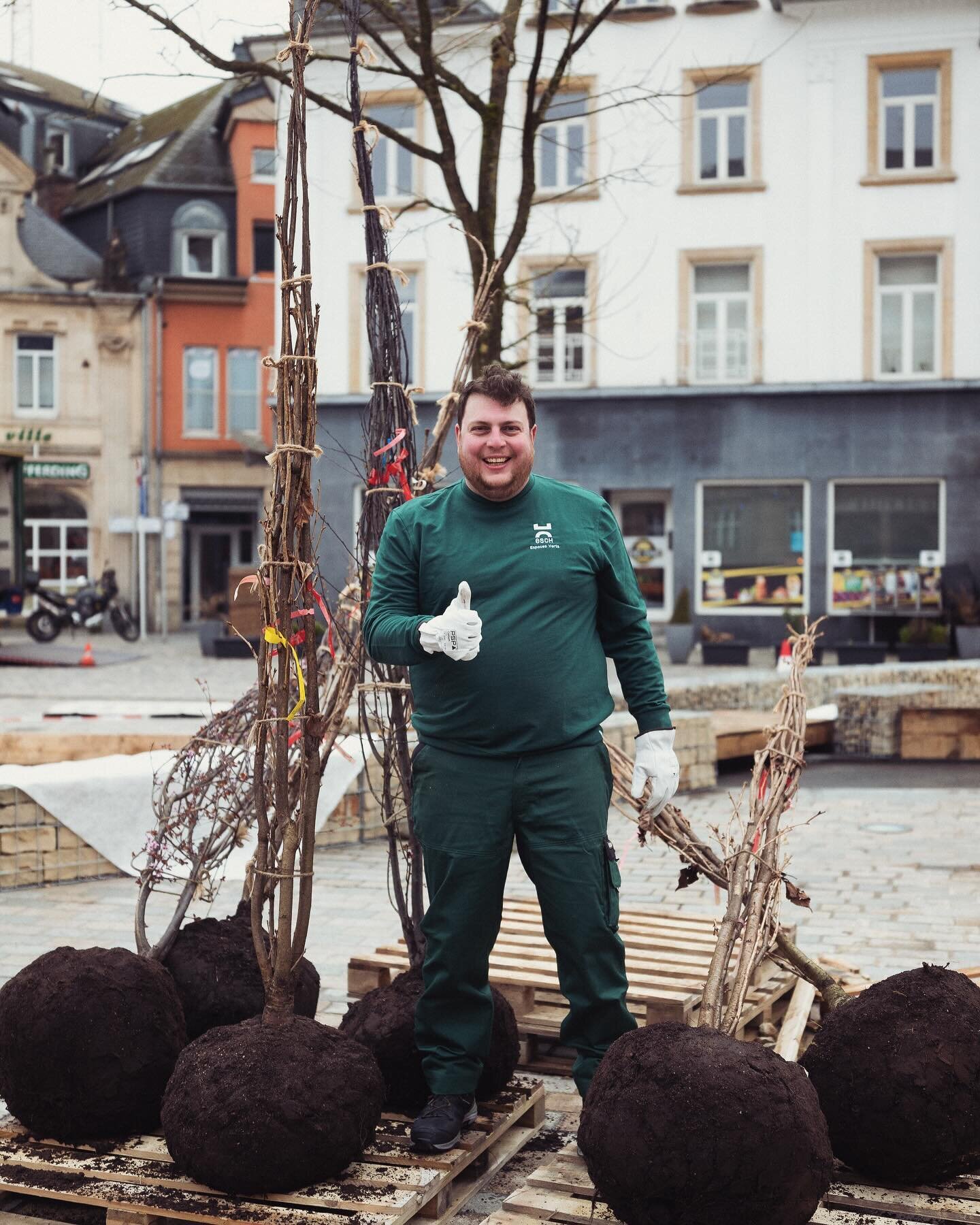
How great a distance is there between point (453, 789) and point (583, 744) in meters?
0.33

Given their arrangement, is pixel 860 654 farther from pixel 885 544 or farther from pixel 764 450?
pixel 764 450

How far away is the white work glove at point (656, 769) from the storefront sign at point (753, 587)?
20.2 metres

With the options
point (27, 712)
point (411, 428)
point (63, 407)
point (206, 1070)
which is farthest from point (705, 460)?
point (206, 1070)

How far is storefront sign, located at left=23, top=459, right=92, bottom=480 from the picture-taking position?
1248 inches

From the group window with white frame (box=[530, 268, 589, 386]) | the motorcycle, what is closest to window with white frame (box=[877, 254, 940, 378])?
window with white frame (box=[530, 268, 589, 386])

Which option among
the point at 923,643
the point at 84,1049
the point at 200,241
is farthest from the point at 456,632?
the point at 200,241

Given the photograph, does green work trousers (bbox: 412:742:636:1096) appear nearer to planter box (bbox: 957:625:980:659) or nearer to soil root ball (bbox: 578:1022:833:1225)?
soil root ball (bbox: 578:1022:833:1225)

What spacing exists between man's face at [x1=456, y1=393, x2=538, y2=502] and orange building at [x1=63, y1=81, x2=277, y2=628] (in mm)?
28659

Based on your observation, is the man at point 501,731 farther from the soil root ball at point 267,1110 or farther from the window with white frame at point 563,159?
the window with white frame at point 563,159

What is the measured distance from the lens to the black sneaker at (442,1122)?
3508 mm

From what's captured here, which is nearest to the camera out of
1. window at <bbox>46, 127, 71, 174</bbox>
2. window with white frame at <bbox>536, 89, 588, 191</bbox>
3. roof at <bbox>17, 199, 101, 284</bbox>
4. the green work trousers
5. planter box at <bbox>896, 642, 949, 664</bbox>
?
the green work trousers

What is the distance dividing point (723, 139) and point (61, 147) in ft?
68.5

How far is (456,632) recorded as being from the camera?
11.0 feet

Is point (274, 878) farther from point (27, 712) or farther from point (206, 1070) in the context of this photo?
point (27, 712)
